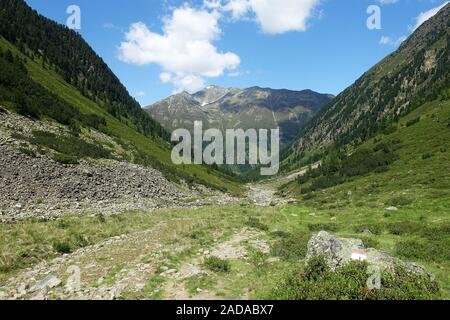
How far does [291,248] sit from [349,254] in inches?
246

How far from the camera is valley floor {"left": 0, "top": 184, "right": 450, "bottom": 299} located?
15781mm

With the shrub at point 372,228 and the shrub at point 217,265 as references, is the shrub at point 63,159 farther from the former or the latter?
the shrub at point 372,228

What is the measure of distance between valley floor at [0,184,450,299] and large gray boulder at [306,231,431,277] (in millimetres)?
1738

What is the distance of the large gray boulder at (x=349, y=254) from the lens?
1515cm

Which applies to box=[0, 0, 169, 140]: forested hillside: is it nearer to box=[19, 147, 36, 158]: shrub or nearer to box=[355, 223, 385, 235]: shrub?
box=[19, 147, 36, 158]: shrub

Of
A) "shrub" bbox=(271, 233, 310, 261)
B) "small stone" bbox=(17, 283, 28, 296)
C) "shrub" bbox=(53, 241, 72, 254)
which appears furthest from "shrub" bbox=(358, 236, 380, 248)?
"small stone" bbox=(17, 283, 28, 296)

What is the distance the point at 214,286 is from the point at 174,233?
37.3 feet

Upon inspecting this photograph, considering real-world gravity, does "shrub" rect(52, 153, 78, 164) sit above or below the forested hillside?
below

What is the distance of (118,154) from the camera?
229ft

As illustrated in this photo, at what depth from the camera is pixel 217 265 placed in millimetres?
18672

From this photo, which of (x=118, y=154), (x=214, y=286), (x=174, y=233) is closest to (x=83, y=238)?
(x=174, y=233)

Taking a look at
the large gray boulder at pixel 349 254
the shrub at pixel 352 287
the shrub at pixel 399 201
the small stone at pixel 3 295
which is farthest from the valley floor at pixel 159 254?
the shrub at pixel 399 201

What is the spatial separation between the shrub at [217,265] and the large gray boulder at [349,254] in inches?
163
